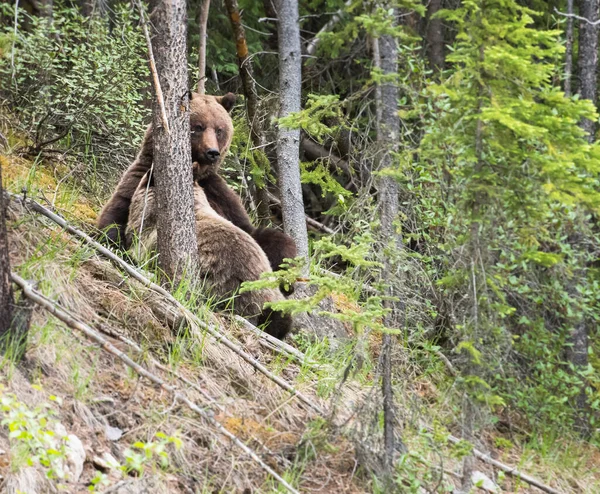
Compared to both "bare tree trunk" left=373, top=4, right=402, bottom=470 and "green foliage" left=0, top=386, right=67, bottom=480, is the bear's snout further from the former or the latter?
"green foliage" left=0, top=386, right=67, bottom=480

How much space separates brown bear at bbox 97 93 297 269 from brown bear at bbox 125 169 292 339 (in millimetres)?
205

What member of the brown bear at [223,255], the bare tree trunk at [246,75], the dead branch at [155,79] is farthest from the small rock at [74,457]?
the bare tree trunk at [246,75]

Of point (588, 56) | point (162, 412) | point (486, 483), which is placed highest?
point (588, 56)

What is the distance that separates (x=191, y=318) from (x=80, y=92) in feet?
11.6

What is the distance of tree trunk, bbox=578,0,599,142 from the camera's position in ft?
26.0

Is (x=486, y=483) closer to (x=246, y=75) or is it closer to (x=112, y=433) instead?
(x=112, y=433)

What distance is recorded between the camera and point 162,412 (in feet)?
15.6

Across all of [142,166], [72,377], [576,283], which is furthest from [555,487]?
[142,166]

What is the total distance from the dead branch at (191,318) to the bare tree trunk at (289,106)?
1.71 meters

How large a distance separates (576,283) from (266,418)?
3.43 m

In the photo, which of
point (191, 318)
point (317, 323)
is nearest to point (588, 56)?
point (317, 323)

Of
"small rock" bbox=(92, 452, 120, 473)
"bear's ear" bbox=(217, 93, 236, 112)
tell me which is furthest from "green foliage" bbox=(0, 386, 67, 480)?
"bear's ear" bbox=(217, 93, 236, 112)

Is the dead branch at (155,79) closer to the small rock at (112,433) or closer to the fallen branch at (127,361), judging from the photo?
the fallen branch at (127,361)

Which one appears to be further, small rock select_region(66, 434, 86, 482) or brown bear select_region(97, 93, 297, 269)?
brown bear select_region(97, 93, 297, 269)
